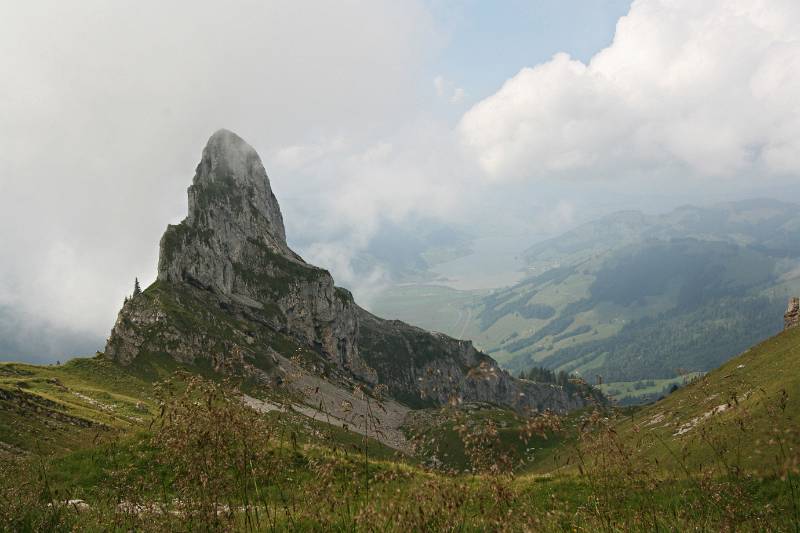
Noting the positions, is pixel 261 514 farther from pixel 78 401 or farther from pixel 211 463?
pixel 78 401

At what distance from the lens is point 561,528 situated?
25.1 feet

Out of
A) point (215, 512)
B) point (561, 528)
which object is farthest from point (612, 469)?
point (215, 512)

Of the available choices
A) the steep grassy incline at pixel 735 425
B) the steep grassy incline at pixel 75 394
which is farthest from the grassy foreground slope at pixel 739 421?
the steep grassy incline at pixel 75 394

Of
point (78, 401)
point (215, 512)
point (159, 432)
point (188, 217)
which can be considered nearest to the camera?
point (215, 512)

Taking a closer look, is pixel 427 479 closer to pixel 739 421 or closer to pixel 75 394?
pixel 739 421

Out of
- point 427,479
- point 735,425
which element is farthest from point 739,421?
point 427,479

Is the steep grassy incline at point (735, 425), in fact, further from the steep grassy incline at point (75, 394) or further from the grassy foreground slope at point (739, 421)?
the steep grassy incline at point (75, 394)

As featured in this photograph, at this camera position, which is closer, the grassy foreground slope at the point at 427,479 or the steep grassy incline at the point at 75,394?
the grassy foreground slope at the point at 427,479

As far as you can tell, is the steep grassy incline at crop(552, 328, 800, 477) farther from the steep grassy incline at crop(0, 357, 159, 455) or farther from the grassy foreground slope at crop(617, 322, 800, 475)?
the steep grassy incline at crop(0, 357, 159, 455)

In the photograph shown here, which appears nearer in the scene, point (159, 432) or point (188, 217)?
point (159, 432)

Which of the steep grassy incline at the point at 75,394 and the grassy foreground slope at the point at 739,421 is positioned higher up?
the steep grassy incline at the point at 75,394

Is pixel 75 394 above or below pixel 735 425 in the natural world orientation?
above

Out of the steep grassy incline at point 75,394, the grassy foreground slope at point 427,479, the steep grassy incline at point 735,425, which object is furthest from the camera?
the steep grassy incline at point 75,394

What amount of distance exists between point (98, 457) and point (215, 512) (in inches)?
484
